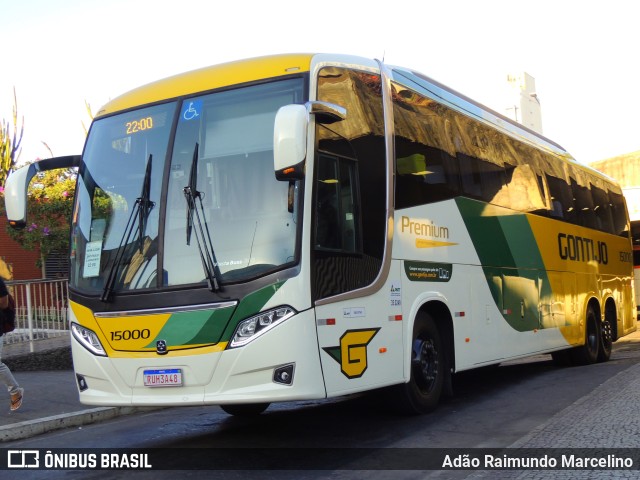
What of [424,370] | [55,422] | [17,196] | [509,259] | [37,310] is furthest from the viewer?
[37,310]

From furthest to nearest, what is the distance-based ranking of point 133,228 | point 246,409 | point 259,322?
point 246,409 < point 133,228 < point 259,322

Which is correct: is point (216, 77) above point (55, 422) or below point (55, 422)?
above

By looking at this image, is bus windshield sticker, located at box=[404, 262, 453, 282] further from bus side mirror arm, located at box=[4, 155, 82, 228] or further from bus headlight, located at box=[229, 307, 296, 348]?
bus side mirror arm, located at box=[4, 155, 82, 228]

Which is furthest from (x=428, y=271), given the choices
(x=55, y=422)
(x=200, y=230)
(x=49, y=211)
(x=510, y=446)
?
(x=49, y=211)

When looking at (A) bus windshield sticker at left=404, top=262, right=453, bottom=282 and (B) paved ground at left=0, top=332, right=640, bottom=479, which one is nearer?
(B) paved ground at left=0, top=332, right=640, bottom=479

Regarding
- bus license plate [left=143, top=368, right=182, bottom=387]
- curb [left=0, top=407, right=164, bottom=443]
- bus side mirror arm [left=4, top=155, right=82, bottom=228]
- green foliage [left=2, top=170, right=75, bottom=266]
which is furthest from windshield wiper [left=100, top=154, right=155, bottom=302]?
green foliage [left=2, top=170, right=75, bottom=266]

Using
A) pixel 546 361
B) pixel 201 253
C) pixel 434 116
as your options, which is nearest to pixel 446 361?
pixel 434 116

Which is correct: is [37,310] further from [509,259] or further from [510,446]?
[510,446]

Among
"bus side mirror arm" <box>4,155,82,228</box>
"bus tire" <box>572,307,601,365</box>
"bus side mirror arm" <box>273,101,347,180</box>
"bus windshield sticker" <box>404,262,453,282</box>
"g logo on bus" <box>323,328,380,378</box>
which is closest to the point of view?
"bus side mirror arm" <box>273,101,347,180</box>

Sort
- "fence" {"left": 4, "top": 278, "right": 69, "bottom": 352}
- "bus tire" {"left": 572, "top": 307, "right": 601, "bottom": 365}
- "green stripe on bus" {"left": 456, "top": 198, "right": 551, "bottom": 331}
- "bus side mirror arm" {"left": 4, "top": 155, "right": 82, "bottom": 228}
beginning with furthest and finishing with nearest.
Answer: "bus tire" {"left": 572, "top": 307, "right": 601, "bottom": 365} → "fence" {"left": 4, "top": 278, "right": 69, "bottom": 352} → "green stripe on bus" {"left": 456, "top": 198, "right": 551, "bottom": 331} → "bus side mirror arm" {"left": 4, "top": 155, "right": 82, "bottom": 228}

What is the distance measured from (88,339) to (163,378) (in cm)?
96

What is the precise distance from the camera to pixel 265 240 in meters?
6.36

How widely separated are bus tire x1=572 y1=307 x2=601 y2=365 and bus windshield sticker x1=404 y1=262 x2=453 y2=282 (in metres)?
6.21

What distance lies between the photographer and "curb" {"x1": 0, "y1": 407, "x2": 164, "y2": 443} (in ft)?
27.3
